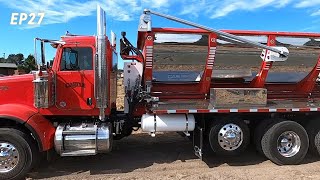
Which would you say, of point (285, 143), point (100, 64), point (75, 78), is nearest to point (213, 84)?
point (285, 143)

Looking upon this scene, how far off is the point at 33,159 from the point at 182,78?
343 cm

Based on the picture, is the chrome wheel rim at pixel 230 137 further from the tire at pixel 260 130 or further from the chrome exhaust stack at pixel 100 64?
the chrome exhaust stack at pixel 100 64

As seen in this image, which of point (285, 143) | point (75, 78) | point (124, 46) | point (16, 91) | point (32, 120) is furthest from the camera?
point (124, 46)

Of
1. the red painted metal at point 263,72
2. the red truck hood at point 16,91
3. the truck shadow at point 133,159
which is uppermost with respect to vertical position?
the red painted metal at point 263,72

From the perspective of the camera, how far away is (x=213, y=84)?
26.6ft

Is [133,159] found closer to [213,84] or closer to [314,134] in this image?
[213,84]

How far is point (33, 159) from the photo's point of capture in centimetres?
671

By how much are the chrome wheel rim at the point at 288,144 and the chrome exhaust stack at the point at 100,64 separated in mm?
3820

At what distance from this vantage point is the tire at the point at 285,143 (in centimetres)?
755

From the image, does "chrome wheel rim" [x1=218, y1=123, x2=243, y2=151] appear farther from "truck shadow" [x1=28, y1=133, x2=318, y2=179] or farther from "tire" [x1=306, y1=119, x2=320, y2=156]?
"tire" [x1=306, y1=119, x2=320, y2=156]

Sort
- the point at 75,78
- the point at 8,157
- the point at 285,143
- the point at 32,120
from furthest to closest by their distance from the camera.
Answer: the point at 285,143 → the point at 75,78 → the point at 32,120 → the point at 8,157

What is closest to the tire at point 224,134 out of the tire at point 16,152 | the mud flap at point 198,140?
the mud flap at point 198,140

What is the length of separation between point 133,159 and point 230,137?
7.15ft

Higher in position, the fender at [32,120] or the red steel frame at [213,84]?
the red steel frame at [213,84]
